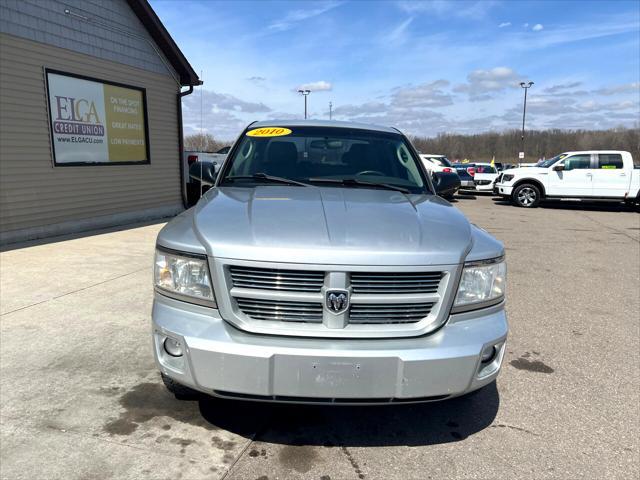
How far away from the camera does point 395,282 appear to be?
2.26m

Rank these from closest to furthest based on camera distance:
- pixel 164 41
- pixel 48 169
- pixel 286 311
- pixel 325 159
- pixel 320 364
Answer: pixel 320 364 → pixel 286 311 → pixel 325 159 → pixel 48 169 → pixel 164 41

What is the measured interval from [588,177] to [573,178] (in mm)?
447

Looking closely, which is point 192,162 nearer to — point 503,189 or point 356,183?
point 356,183

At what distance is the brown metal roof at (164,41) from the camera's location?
1030 cm

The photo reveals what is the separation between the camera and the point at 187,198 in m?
13.2

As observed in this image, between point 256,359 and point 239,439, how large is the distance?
0.77 meters

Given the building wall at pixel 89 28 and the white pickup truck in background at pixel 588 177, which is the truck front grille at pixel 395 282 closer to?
the building wall at pixel 89 28

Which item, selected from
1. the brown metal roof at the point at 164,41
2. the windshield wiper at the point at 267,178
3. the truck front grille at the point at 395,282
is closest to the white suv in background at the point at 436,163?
the brown metal roof at the point at 164,41

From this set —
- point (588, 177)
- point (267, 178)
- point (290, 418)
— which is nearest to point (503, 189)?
point (588, 177)

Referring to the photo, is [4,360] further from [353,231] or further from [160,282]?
[353,231]

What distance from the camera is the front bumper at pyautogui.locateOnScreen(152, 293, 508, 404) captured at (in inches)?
83.8

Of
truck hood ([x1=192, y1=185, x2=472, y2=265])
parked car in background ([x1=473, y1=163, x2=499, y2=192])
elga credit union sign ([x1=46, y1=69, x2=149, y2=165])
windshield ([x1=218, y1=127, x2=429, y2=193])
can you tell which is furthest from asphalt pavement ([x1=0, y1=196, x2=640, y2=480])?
parked car in background ([x1=473, y1=163, x2=499, y2=192])

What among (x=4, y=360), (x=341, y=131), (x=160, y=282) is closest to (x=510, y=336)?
(x=341, y=131)

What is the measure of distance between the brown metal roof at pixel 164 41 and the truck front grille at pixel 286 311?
10289 mm
